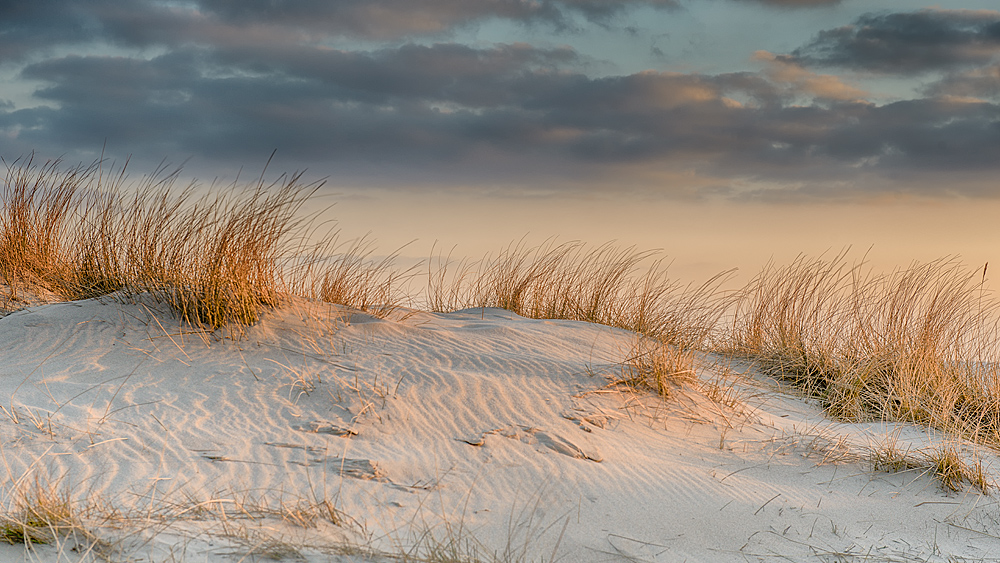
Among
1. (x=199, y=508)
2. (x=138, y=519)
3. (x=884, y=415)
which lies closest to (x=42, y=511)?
A: (x=138, y=519)

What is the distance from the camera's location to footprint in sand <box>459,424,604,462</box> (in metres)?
3.90

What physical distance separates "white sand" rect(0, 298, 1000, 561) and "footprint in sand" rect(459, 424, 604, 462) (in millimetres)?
17

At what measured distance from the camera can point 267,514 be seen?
296 centimetres

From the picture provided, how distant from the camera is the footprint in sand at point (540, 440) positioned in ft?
12.8

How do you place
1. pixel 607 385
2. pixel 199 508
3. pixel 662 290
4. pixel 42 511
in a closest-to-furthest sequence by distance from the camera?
pixel 42 511 → pixel 199 508 → pixel 607 385 → pixel 662 290

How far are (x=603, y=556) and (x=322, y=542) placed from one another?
1.13 meters

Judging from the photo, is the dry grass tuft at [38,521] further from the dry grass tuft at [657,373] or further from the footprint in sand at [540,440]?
the dry grass tuft at [657,373]

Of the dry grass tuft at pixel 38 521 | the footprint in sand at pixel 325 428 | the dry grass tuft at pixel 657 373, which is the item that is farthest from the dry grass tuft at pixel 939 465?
the dry grass tuft at pixel 38 521

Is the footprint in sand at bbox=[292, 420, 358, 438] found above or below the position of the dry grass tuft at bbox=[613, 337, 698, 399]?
below

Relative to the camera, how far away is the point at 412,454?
377 cm

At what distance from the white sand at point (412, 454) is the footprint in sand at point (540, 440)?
2 cm

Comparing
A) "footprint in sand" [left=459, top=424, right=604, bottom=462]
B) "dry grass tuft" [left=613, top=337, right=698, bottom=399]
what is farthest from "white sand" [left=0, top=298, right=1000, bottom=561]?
"dry grass tuft" [left=613, top=337, right=698, bottom=399]

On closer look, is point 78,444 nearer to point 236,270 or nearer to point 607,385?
point 236,270

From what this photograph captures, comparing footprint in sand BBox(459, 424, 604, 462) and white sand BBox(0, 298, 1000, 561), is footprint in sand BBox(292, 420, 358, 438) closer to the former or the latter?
white sand BBox(0, 298, 1000, 561)
